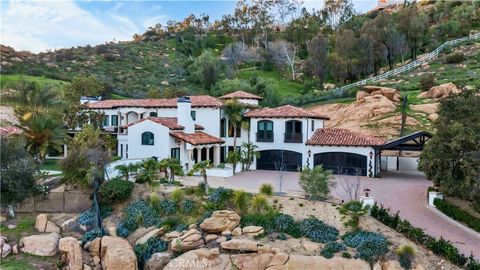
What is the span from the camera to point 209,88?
2491 inches

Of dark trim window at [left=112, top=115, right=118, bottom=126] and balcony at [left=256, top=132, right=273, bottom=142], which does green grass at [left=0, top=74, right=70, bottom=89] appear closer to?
dark trim window at [left=112, top=115, right=118, bottom=126]

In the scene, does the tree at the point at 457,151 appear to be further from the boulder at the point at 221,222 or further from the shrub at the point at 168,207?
the shrub at the point at 168,207

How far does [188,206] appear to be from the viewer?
21906mm

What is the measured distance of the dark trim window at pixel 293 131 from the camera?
3334 centimetres

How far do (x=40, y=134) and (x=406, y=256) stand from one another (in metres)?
25.8

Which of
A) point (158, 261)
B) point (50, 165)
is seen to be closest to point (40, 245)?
point (158, 261)

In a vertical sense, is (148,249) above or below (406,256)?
below

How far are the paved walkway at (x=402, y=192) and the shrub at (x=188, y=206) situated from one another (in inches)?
131

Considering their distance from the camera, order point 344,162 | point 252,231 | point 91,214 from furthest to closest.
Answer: point 344,162
point 91,214
point 252,231

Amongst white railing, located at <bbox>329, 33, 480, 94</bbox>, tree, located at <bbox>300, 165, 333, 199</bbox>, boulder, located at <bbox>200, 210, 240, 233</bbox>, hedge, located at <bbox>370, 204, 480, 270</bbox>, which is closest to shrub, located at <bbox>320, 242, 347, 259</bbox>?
hedge, located at <bbox>370, 204, 480, 270</bbox>

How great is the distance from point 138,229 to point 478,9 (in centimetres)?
8798

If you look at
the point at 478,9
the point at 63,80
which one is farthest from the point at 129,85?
the point at 478,9

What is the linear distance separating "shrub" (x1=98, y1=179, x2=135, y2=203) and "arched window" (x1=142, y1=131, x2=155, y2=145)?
708 cm

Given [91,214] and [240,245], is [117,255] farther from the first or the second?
[240,245]
